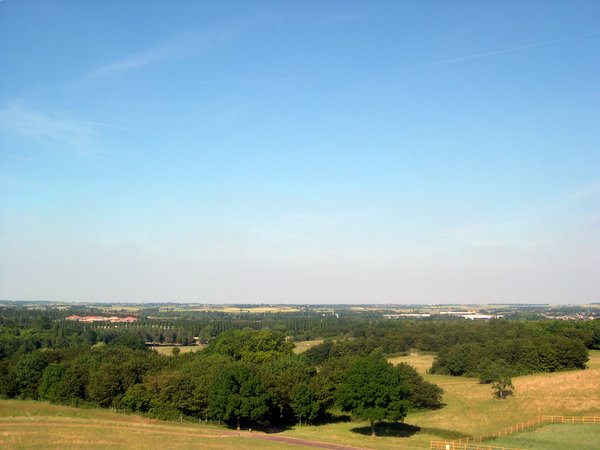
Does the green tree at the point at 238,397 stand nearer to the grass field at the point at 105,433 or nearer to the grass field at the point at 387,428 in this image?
the grass field at the point at 105,433

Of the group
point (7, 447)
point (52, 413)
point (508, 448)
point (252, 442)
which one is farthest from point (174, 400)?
point (508, 448)

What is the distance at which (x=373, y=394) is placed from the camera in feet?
205

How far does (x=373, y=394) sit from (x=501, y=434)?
15295mm

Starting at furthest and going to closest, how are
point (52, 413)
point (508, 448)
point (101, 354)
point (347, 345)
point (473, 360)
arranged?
point (347, 345), point (473, 360), point (101, 354), point (52, 413), point (508, 448)

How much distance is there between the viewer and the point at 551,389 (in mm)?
86938

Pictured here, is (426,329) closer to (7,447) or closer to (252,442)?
(252,442)

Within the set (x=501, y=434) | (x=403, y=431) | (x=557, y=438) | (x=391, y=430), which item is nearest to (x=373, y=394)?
(x=391, y=430)

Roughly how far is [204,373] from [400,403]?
1097 inches

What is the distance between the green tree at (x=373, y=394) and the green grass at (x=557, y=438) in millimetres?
10490

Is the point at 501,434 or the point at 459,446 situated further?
the point at 501,434

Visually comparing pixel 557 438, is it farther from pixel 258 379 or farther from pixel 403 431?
pixel 258 379

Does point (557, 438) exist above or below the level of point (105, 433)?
below

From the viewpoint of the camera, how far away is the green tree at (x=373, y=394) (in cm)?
6178

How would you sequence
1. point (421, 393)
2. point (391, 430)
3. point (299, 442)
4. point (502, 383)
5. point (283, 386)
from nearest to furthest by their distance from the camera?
1. point (299, 442)
2. point (391, 430)
3. point (283, 386)
4. point (421, 393)
5. point (502, 383)
